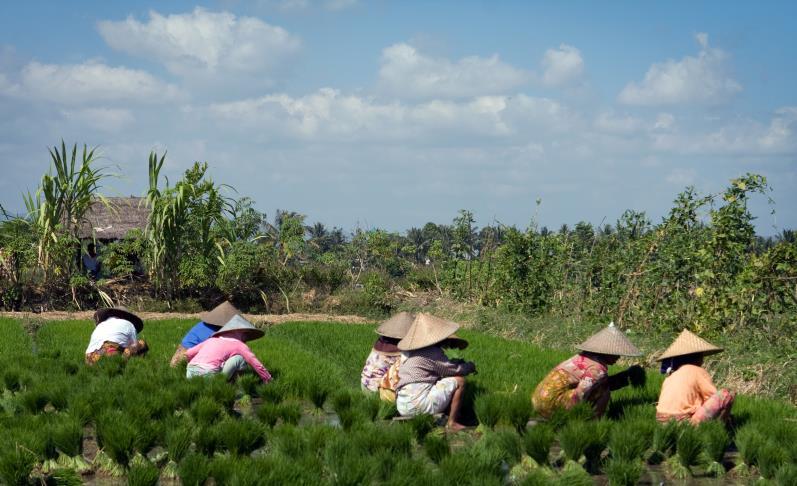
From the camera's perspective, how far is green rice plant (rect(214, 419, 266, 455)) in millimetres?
5754

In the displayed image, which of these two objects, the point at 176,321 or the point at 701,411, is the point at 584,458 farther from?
the point at 176,321

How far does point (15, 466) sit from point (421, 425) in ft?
8.55

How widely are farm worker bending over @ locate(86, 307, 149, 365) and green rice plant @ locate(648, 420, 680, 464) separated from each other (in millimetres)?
5311

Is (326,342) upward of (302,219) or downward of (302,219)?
downward

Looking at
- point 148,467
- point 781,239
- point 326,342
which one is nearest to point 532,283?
point 326,342

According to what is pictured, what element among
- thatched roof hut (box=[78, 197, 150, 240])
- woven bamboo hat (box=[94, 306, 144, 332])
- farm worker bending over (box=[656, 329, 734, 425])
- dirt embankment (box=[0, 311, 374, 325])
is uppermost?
thatched roof hut (box=[78, 197, 150, 240])

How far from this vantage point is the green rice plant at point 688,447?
5672mm

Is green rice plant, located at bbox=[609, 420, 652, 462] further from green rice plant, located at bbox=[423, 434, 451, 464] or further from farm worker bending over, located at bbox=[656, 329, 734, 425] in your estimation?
green rice plant, located at bbox=[423, 434, 451, 464]

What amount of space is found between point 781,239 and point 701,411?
413 centimetres

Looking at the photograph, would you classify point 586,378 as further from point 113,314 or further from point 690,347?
point 113,314

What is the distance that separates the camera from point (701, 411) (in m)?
6.25

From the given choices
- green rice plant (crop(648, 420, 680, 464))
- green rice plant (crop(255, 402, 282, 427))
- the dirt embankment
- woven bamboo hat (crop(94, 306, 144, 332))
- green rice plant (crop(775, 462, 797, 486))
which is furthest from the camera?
the dirt embankment

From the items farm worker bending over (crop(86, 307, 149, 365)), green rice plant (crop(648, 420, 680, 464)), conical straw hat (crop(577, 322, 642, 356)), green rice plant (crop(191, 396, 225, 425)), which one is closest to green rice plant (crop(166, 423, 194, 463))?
green rice plant (crop(191, 396, 225, 425))

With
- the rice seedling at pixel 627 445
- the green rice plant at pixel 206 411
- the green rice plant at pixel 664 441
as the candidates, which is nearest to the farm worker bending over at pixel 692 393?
the green rice plant at pixel 664 441
